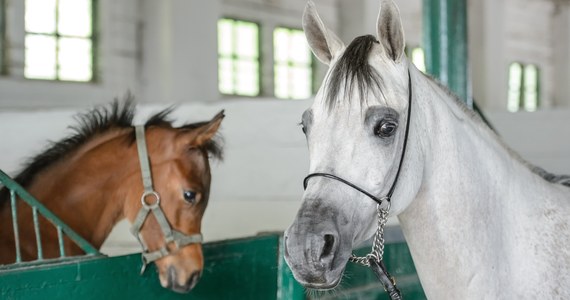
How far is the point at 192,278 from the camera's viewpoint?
212 centimetres

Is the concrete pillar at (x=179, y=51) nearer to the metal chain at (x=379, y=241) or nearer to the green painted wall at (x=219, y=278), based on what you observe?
the green painted wall at (x=219, y=278)

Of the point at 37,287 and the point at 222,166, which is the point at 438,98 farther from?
the point at 222,166

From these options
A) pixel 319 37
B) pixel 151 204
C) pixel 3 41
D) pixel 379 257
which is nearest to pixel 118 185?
pixel 151 204

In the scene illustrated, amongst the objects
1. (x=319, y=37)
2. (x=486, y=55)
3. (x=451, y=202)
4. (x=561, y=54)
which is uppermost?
(x=561, y=54)

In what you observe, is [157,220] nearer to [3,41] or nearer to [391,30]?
[391,30]

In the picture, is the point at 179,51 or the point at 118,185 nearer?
the point at 118,185

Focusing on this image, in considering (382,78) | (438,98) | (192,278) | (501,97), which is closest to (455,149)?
(438,98)

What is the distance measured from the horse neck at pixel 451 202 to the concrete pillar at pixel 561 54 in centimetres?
902

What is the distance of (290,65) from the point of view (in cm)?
705

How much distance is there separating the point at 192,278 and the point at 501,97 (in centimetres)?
684

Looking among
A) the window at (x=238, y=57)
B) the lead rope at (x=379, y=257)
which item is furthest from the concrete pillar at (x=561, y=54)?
the lead rope at (x=379, y=257)

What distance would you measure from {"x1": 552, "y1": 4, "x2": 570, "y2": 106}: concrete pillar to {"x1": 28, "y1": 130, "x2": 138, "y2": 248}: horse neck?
865 centimetres

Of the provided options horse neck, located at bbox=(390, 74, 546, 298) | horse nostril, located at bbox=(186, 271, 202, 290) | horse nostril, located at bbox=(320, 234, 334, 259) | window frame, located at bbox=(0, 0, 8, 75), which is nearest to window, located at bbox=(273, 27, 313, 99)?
window frame, located at bbox=(0, 0, 8, 75)

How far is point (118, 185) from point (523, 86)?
26.9 ft
